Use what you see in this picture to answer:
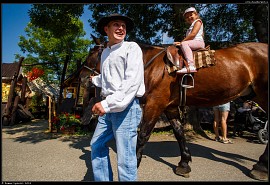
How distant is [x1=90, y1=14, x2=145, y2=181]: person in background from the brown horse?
3.15 ft

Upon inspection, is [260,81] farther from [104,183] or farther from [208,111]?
[208,111]

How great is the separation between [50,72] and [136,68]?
20.6 meters

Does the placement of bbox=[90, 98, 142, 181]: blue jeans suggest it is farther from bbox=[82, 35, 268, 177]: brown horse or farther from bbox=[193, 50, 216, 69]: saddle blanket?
bbox=[193, 50, 216, 69]: saddle blanket

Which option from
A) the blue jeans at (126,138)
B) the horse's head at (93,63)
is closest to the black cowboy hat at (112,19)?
the blue jeans at (126,138)

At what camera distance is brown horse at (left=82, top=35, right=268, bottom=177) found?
309 centimetres

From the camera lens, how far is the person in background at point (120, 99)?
1868mm

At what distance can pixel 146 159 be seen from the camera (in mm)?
3947

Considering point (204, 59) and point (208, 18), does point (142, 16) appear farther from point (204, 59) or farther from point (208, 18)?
point (204, 59)

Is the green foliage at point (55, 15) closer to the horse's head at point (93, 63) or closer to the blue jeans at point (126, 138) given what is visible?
→ the horse's head at point (93, 63)

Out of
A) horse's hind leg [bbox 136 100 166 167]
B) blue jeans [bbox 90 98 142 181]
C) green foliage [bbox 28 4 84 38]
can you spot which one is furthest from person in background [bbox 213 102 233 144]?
green foliage [bbox 28 4 84 38]

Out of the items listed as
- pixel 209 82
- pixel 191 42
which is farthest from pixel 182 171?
pixel 191 42

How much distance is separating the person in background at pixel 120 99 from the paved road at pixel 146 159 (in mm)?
1145

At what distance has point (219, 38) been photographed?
22.3ft

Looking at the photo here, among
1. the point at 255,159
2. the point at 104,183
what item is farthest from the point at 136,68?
the point at 255,159
